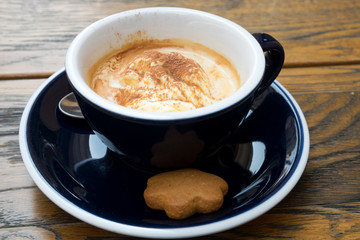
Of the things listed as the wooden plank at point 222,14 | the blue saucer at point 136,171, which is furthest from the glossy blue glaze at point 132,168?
the wooden plank at point 222,14

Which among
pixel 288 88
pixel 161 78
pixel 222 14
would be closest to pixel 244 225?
pixel 161 78

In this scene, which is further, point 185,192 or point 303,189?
point 303,189

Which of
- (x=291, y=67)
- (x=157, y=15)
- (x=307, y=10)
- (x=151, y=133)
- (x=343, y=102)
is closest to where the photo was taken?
(x=151, y=133)

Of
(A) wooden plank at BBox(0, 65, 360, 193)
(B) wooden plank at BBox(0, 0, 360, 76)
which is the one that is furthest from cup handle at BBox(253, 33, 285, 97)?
(B) wooden plank at BBox(0, 0, 360, 76)

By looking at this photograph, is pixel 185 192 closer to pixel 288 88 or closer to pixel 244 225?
pixel 244 225

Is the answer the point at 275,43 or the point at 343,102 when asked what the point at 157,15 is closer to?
the point at 275,43

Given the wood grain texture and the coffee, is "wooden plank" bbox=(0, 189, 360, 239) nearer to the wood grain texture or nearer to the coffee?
the wood grain texture

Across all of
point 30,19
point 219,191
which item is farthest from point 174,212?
point 30,19
